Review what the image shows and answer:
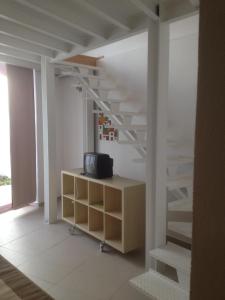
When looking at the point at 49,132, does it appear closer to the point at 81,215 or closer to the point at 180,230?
the point at 81,215

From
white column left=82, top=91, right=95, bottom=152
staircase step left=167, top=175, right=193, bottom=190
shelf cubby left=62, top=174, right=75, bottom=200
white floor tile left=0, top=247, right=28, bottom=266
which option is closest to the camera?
staircase step left=167, top=175, right=193, bottom=190

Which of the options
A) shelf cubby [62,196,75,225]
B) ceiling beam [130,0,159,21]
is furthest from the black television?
ceiling beam [130,0,159,21]

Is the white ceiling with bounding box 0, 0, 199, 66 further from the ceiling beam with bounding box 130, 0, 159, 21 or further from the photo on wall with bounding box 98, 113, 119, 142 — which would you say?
the photo on wall with bounding box 98, 113, 119, 142

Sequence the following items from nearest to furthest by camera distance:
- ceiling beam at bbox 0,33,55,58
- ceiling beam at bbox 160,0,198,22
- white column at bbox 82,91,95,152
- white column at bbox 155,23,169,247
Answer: ceiling beam at bbox 160,0,198,22 → white column at bbox 155,23,169,247 → ceiling beam at bbox 0,33,55,58 → white column at bbox 82,91,95,152

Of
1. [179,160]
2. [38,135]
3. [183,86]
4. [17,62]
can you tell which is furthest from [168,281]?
[17,62]

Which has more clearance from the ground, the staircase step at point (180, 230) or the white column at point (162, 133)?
the white column at point (162, 133)

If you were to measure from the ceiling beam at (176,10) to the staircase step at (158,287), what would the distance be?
220 cm

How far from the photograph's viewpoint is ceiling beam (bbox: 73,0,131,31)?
2.04 metres

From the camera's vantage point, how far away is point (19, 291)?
2.26 meters

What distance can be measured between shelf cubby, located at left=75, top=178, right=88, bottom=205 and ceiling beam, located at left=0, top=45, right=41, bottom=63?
187 centimetres

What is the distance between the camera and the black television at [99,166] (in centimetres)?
312

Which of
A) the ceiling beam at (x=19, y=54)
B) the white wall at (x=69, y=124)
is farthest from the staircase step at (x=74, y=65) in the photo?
the white wall at (x=69, y=124)

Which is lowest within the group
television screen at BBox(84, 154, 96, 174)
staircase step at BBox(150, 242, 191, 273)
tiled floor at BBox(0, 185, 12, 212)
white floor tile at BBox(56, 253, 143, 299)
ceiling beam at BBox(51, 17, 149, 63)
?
white floor tile at BBox(56, 253, 143, 299)

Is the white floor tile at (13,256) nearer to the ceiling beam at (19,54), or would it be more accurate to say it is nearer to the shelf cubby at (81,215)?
the shelf cubby at (81,215)
